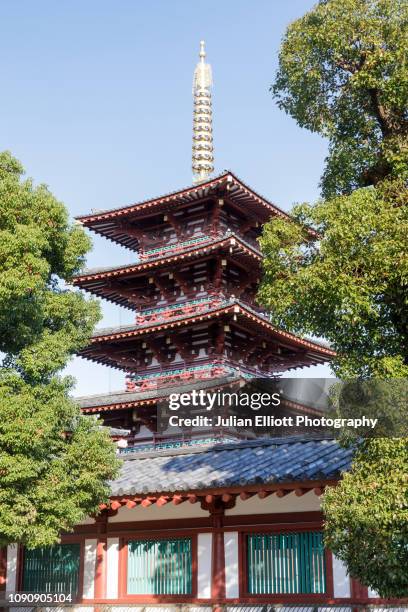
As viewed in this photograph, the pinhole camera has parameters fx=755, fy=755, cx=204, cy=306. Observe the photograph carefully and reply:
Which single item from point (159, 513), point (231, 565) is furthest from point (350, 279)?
point (159, 513)

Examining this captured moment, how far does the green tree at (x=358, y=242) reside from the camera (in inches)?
377

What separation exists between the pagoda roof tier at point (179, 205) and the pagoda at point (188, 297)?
39 mm

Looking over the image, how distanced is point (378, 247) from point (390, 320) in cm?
131

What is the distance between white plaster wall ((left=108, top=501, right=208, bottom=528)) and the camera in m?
16.9

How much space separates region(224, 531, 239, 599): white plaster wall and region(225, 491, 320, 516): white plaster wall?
497 millimetres

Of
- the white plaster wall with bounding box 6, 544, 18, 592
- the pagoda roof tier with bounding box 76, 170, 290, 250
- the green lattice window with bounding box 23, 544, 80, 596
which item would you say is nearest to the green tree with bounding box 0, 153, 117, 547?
the green lattice window with bounding box 23, 544, 80, 596

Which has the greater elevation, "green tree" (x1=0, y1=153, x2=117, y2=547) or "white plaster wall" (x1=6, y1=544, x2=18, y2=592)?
"green tree" (x1=0, y1=153, x2=117, y2=547)

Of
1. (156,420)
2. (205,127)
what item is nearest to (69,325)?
(156,420)

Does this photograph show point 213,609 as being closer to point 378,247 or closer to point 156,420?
point 378,247

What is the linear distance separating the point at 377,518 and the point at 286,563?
6688 millimetres

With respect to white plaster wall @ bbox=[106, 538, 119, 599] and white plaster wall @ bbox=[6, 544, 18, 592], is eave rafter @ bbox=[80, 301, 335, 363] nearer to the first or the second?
white plaster wall @ bbox=[106, 538, 119, 599]

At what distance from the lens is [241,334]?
91.2 feet

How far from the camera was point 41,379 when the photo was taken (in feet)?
46.9

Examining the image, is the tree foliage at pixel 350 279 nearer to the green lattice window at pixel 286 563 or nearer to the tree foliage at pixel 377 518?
the tree foliage at pixel 377 518
